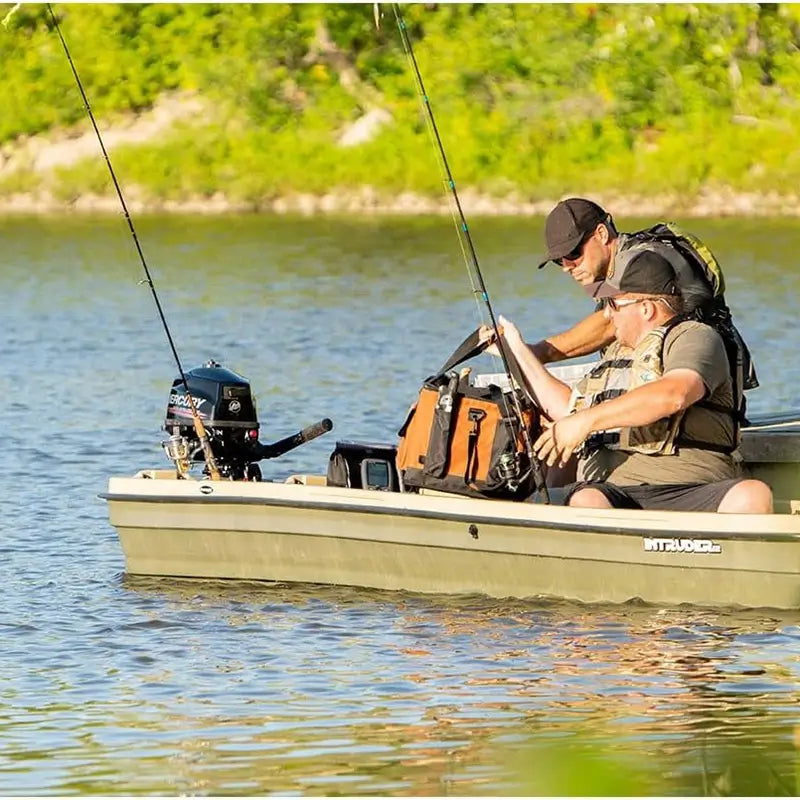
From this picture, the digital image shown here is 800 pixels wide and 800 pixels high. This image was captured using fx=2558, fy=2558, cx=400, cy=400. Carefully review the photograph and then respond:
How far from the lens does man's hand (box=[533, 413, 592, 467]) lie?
8320 mm

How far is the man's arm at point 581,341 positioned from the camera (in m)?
9.14

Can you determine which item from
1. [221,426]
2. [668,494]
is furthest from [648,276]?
[221,426]

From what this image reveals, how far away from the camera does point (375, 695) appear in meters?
7.81

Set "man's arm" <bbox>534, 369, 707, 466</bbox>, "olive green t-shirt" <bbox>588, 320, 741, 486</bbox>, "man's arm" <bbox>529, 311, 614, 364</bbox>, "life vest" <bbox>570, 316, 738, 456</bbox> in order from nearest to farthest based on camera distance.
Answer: "man's arm" <bbox>534, 369, 707, 466</bbox>, "olive green t-shirt" <bbox>588, 320, 741, 486</bbox>, "life vest" <bbox>570, 316, 738, 456</bbox>, "man's arm" <bbox>529, 311, 614, 364</bbox>

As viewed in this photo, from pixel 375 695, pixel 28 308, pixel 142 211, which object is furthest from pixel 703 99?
pixel 375 695

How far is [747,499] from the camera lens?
8375 mm

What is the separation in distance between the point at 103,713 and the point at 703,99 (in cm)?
2422

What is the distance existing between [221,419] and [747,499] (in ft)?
7.06

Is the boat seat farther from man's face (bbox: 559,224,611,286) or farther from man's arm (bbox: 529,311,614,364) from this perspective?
man's face (bbox: 559,224,611,286)

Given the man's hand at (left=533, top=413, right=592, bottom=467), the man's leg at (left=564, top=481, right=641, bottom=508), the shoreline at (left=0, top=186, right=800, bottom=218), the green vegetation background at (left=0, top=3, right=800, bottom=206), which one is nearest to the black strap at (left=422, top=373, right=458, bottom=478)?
the man's hand at (left=533, top=413, right=592, bottom=467)

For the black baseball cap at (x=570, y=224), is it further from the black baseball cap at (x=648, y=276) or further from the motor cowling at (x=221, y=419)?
the motor cowling at (x=221, y=419)

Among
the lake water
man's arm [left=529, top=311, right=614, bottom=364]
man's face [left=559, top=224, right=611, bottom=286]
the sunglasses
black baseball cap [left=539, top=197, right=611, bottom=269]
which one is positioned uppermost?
black baseball cap [left=539, top=197, right=611, bottom=269]

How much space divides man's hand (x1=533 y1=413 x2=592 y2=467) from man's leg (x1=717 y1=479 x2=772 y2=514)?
52 centimetres

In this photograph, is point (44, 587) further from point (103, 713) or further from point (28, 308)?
point (28, 308)
